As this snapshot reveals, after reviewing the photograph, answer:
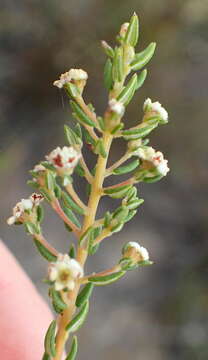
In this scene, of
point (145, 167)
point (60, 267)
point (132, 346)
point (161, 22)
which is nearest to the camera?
point (60, 267)

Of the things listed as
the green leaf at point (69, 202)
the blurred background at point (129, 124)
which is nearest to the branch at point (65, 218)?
the green leaf at point (69, 202)

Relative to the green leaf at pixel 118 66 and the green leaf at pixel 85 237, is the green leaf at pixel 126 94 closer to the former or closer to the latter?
the green leaf at pixel 118 66

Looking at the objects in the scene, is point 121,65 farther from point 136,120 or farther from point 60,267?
point 136,120

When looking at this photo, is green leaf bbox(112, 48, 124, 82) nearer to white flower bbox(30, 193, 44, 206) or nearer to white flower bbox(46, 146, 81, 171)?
white flower bbox(46, 146, 81, 171)

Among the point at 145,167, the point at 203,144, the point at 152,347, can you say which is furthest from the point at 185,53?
the point at 145,167

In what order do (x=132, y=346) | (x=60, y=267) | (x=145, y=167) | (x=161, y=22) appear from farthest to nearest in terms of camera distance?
1. (x=161, y=22)
2. (x=132, y=346)
3. (x=145, y=167)
4. (x=60, y=267)

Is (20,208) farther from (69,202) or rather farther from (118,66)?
(118,66)

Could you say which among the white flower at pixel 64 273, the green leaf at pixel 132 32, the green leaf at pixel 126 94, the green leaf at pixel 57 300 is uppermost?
the green leaf at pixel 132 32
